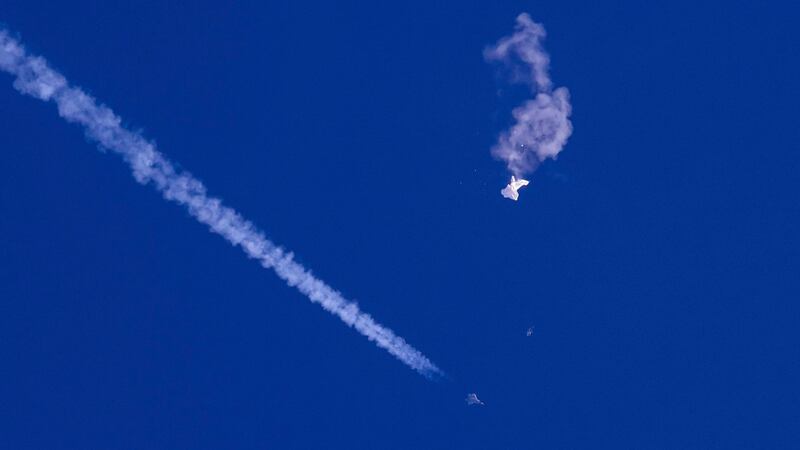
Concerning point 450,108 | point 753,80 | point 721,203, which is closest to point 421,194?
point 450,108

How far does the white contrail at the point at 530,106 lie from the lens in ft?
101

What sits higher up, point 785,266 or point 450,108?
point 785,266

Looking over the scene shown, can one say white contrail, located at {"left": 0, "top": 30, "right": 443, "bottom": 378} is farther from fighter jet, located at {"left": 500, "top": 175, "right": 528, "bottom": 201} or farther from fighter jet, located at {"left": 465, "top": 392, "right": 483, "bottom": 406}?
fighter jet, located at {"left": 500, "top": 175, "right": 528, "bottom": 201}

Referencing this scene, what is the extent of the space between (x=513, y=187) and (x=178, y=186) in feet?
45.7

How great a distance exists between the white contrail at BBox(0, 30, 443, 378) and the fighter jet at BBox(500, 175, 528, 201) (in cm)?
782

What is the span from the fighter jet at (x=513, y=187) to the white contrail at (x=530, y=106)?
24 centimetres

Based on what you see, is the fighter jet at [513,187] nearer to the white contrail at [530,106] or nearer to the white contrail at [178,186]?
the white contrail at [530,106]

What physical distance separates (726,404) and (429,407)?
Result: 1379 centimetres

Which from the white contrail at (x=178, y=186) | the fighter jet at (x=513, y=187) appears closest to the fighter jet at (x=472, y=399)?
the white contrail at (x=178, y=186)

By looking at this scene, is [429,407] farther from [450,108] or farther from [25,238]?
[25,238]

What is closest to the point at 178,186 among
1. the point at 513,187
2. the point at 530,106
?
the point at 513,187

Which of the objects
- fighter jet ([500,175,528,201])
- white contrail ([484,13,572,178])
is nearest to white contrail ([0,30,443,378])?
fighter jet ([500,175,528,201])

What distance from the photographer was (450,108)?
31219 millimetres

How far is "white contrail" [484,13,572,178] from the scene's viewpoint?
30906 mm
